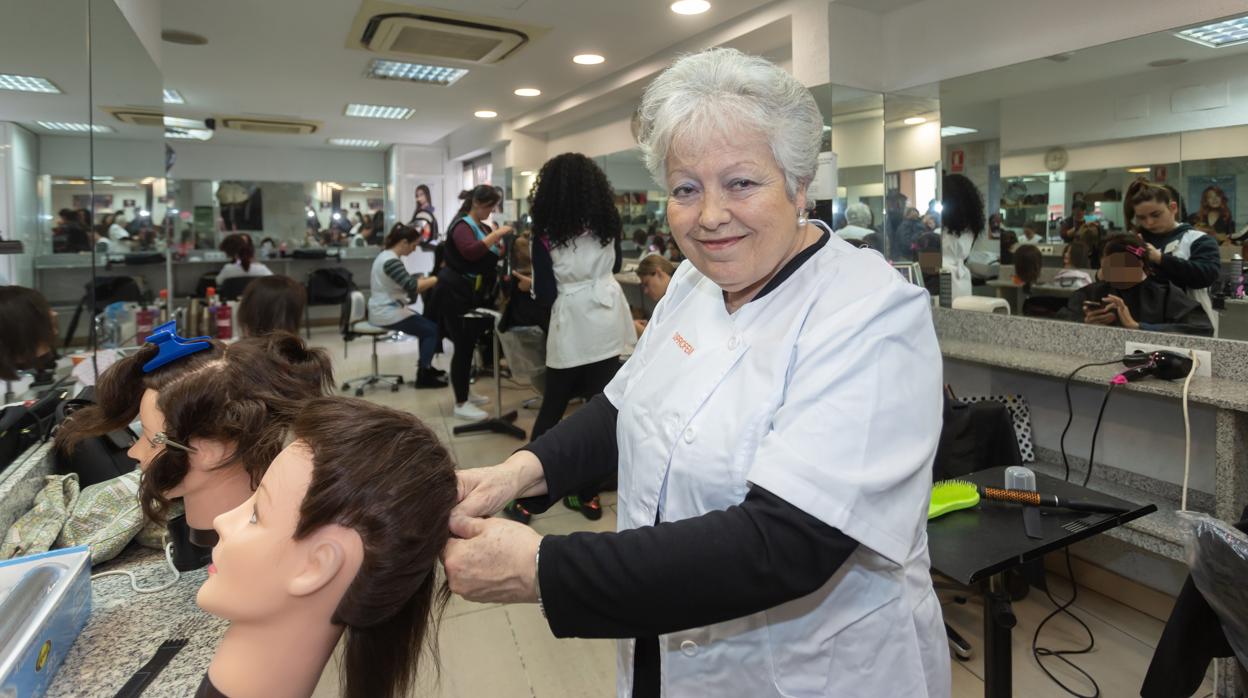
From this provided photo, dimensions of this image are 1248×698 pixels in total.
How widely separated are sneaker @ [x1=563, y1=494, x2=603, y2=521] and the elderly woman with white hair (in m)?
2.03

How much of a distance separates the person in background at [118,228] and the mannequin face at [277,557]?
6.96 feet

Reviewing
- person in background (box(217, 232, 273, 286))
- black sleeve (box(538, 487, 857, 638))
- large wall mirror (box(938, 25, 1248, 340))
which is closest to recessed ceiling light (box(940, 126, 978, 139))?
large wall mirror (box(938, 25, 1248, 340))

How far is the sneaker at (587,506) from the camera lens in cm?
314

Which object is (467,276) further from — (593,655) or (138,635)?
(138,635)

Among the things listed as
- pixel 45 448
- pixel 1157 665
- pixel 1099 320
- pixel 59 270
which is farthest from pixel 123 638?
pixel 1099 320

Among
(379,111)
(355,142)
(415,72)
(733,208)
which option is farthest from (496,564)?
(355,142)

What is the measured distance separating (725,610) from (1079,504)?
4.01 ft

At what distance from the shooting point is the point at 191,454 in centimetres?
116

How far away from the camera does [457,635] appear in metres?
2.31

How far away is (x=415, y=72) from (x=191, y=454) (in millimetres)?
4878

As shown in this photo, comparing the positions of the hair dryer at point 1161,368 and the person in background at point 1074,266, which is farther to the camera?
the person in background at point 1074,266

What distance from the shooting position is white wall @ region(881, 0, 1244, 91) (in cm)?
227

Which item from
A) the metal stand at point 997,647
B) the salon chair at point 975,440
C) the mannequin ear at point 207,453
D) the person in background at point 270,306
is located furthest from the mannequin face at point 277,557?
the person in background at point 270,306

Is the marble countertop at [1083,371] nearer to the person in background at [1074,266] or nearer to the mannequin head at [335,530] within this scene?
the person in background at [1074,266]
